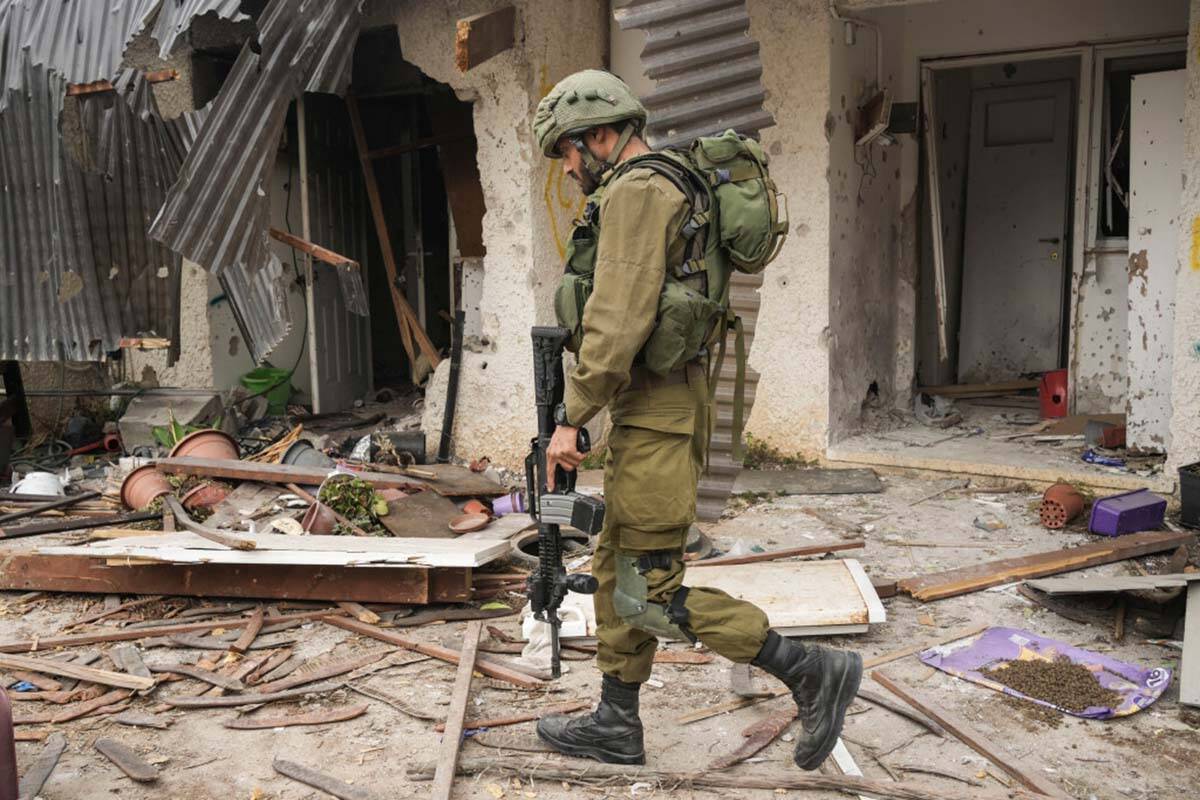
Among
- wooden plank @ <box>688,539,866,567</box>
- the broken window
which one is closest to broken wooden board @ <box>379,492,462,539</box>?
wooden plank @ <box>688,539,866,567</box>

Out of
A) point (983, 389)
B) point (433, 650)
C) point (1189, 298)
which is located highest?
point (1189, 298)

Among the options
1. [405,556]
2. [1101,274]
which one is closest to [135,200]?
[405,556]

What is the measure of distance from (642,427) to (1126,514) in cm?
327

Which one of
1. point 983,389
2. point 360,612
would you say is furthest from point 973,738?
point 983,389

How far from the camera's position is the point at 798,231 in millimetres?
6578

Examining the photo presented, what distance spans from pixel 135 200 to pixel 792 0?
432 centimetres

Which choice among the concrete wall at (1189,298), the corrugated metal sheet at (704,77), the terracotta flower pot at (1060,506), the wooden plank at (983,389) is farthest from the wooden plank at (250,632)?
the wooden plank at (983,389)

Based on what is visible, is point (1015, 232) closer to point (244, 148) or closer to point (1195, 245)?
point (1195, 245)

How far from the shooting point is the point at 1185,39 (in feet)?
22.4

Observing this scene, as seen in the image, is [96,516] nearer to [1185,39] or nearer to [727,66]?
[727,66]

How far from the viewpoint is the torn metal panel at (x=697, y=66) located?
538cm

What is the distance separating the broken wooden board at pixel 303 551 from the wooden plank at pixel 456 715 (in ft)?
1.05

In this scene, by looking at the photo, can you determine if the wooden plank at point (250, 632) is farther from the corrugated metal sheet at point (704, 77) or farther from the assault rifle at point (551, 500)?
the corrugated metal sheet at point (704, 77)

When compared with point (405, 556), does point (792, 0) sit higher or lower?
higher
